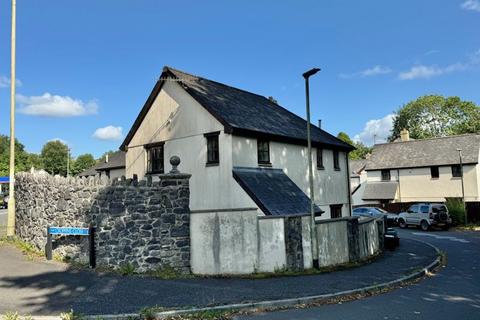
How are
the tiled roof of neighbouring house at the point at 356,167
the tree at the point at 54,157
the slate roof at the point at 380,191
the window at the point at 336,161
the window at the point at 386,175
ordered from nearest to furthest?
the window at the point at 336,161 < the slate roof at the point at 380,191 < the window at the point at 386,175 < the tiled roof of neighbouring house at the point at 356,167 < the tree at the point at 54,157

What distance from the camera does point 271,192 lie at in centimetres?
1608

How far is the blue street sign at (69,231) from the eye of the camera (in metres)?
11.6

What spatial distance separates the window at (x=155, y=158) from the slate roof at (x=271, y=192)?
5267 mm

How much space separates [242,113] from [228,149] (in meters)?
3.15

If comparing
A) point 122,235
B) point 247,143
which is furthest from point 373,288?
point 247,143

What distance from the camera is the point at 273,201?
50.4ft

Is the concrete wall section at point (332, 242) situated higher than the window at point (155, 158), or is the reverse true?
the window at point (155, 158)

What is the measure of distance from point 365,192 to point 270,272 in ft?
107

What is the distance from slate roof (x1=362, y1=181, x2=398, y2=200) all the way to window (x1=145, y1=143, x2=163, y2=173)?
27.2 metres

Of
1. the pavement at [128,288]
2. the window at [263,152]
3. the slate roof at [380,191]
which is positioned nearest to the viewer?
the pavement at [128,288]

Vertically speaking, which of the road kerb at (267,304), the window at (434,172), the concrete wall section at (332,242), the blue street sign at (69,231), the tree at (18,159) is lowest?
the road kerb at (267,304)

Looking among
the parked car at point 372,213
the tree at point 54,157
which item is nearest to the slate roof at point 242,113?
the parked car at point 372,213

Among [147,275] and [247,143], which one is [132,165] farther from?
[147,275]

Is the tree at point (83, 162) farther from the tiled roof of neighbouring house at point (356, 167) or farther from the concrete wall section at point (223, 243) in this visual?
the concrete wall section at point (223, 243)
